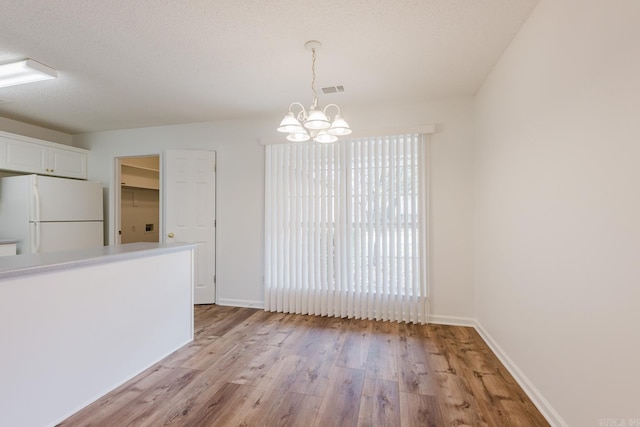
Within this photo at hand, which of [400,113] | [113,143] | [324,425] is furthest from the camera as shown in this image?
[113,143]

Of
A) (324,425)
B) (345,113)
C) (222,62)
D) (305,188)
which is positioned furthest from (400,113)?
(324,425)

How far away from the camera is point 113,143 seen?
4270 millimetres

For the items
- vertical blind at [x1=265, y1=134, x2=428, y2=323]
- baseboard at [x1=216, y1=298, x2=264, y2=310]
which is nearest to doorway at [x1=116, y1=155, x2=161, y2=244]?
baseboard at [x1=216, y1=298, x2=264, y2=310]

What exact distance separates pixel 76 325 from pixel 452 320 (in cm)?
332

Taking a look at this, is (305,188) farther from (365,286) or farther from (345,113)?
(365,286)

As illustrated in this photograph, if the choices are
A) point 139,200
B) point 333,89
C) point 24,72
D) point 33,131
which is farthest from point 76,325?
point 139,200

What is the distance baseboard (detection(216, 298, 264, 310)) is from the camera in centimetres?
375

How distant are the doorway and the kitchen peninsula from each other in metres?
4.03

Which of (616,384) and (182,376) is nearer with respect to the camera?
(616,384)

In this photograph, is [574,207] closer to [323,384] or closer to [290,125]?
[290,125]

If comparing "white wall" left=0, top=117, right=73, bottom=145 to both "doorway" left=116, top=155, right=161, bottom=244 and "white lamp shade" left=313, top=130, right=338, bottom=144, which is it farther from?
"white lamp shade" left=313, top=130, right=338, bottom=144

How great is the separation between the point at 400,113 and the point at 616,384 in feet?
9.32

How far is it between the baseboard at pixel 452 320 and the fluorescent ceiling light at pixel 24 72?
4391 mm

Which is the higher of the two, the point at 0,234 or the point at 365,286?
the point at 0,234
